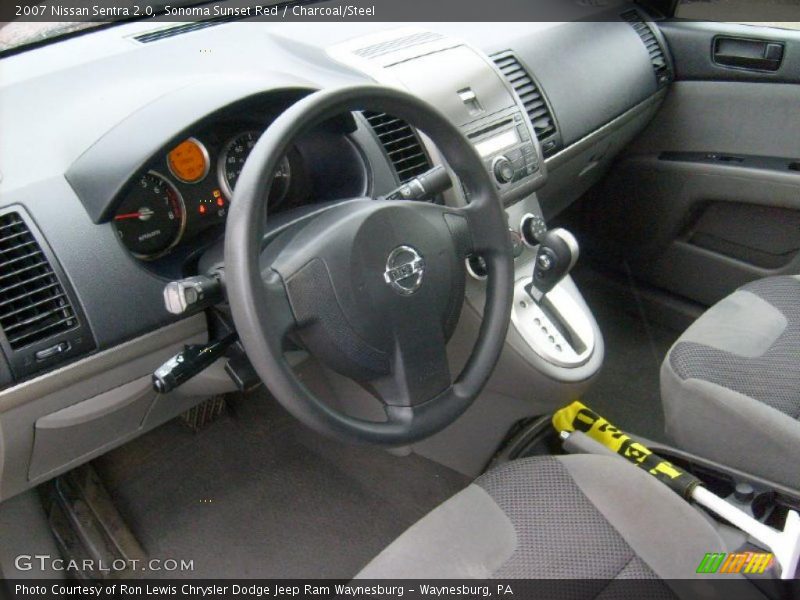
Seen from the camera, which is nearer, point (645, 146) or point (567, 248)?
point (567, 248)

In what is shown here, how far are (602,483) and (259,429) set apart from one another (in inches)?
41.5

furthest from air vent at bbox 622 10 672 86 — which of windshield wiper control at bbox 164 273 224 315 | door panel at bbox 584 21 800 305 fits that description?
windshield wiper control at bbox 164 273 224 315

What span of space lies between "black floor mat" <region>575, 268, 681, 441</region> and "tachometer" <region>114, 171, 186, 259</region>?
1.19 metres

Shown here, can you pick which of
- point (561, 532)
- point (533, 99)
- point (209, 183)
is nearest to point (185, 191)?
point (209, 183)

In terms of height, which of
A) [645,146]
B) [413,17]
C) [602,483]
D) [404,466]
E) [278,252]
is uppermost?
[413,17]

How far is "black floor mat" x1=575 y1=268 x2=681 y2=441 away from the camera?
202 cm

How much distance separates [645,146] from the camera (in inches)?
86.4

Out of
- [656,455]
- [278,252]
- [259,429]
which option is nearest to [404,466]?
[259,429]

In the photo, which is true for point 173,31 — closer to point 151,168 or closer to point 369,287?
point 151,168

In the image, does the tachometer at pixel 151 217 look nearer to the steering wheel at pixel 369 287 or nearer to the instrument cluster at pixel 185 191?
the instrument cluster at pixel 185 191

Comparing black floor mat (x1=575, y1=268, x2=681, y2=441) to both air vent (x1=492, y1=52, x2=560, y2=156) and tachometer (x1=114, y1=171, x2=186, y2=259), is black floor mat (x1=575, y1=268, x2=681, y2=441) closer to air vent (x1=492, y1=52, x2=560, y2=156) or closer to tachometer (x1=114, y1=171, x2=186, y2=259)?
air vent (x1=492, y1=52, x2=560, y2=156)

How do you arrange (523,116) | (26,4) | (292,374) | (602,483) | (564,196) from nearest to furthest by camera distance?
(292,374) < (602,483) < (26,4) < (523,116) < (564,196)

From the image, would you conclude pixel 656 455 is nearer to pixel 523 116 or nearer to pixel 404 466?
pixel 404 466

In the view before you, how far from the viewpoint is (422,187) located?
3.51 ft
